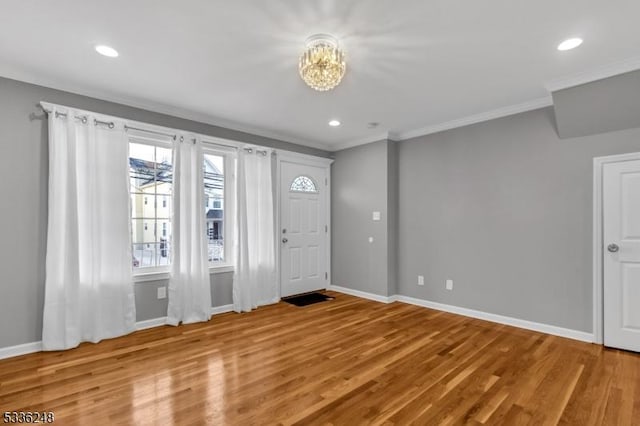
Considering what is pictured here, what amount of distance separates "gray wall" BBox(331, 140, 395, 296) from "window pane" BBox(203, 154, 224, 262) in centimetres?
215

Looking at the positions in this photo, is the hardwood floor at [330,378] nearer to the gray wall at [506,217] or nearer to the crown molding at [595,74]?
the gray wall at [506,217]

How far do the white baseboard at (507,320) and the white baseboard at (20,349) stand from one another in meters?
4.53

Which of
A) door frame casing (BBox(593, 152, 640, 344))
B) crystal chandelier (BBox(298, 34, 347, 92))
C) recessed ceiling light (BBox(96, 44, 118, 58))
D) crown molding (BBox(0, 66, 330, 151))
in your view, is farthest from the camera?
door frame casing (BBox(593, 152, 640, 344))

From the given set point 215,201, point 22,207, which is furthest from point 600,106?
point 22,207

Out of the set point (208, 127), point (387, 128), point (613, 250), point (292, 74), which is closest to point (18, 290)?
point (208, 127)

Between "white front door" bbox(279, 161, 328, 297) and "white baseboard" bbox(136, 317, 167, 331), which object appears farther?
"white front door" bbox(279, 161, 328, 297)

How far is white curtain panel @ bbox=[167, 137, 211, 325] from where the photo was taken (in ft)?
12.7

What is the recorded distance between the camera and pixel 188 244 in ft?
13.0

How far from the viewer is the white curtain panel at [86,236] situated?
3088 millimetres

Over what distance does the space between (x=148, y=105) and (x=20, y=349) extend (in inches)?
111

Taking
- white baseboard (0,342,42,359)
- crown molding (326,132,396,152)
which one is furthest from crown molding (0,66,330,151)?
white baseboard (0,342,42,359)

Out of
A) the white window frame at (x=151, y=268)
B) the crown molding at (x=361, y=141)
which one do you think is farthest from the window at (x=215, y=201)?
the crown molding at (x=361, y=141)

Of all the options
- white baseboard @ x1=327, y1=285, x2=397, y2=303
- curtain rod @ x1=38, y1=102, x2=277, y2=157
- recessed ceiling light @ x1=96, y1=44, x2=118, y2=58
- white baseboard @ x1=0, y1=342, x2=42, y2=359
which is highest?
recessed ceiling light @ x1=96, y1=44, x2=118, y2=58

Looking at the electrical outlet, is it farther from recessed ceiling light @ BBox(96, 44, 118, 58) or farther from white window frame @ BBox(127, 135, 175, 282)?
recessed ceiling light @ BBox(96, 44, 118, 58)
